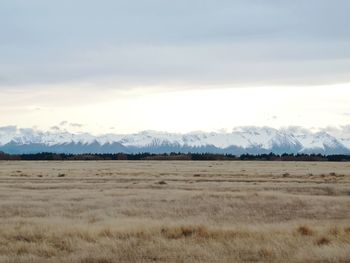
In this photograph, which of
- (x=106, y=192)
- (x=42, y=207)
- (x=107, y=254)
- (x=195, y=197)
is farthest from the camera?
(x=106, y=192)

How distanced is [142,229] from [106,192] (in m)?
19.5

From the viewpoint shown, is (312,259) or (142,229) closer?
(312,259)

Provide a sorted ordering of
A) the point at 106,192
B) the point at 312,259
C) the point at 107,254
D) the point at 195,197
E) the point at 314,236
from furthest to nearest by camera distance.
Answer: the point at 106,192 < the point at 195,197 < the point at 314,236 < the point at 107,254 < the point at 312,259

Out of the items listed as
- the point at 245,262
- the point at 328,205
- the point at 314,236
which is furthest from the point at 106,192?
the point at 245,262

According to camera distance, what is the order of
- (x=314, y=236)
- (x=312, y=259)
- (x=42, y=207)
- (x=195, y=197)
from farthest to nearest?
(x=195, y=197) → (x=42, y=207) → (x=314, y=236) → (x=312, y=259)

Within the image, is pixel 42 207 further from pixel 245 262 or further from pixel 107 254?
pixel 245 262

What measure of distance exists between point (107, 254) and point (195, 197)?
19.8m

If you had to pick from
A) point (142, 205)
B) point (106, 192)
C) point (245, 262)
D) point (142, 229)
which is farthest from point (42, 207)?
point (245, 262)

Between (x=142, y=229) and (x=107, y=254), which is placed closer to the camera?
(x=107, y=254)

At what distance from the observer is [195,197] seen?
3656cm

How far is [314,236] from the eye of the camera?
20188 mm

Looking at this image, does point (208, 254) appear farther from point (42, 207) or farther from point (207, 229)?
point (42, 207)

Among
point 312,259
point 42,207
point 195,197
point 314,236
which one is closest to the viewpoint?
point 312,259

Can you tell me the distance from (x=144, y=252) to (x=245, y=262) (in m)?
2.91
